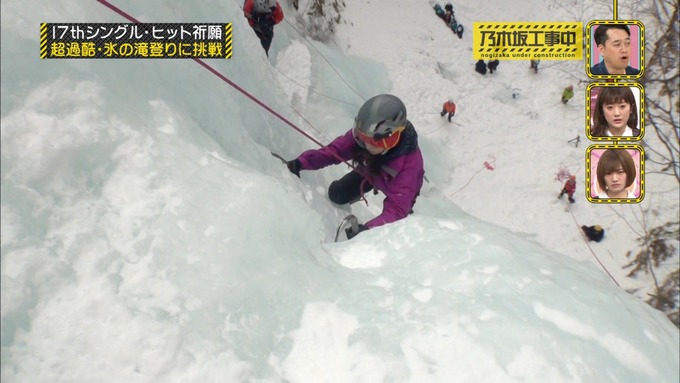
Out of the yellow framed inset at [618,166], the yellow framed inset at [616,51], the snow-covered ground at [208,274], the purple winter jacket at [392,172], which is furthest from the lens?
the yellow framed inset at [616,51]

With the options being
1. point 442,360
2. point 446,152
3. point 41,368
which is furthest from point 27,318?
point 446,152

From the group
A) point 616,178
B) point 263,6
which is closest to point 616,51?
point 616,178

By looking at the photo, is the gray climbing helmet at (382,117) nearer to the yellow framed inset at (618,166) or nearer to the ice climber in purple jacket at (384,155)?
the ice climber in purple jacket at (384,155)

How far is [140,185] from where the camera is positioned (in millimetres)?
1500

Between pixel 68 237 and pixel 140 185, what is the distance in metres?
0.28

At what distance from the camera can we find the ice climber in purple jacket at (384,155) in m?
2.57

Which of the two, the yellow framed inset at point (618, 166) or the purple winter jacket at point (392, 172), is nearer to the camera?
the purple winter jacket at point (392, 172)

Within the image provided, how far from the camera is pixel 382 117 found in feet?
8.37

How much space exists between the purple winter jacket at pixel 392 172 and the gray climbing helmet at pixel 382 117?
0.76 feet

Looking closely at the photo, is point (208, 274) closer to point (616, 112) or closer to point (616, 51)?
point (616, 112)

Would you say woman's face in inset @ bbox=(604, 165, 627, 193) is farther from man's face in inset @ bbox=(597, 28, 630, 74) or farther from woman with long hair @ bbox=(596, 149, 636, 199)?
man's face in inset @ bbox=(597, 28, 630, 74)

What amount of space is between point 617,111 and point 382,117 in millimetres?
3381

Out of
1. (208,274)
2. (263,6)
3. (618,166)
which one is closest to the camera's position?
(208,274)

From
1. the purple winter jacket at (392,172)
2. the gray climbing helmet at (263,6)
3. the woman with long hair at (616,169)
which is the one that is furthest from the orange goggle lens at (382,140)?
the woman with long hair at (616,169)
